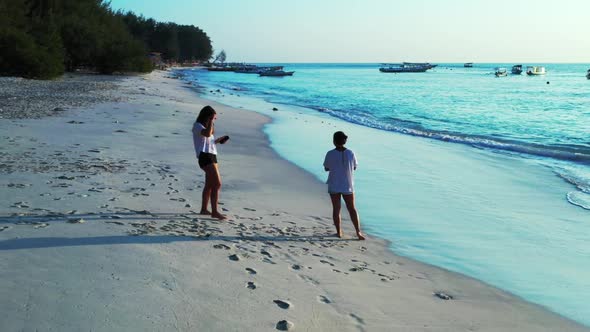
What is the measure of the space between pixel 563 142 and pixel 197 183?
17.5 m

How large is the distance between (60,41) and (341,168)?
49794mm

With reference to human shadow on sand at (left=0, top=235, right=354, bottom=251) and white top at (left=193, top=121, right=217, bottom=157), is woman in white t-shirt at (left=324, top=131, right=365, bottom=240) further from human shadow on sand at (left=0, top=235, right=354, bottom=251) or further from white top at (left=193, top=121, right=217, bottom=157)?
white top at (left=193, top=121, right=217, bottom=157)

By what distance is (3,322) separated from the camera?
3705mm

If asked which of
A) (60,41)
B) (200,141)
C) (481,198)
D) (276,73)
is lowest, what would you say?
(481,198)

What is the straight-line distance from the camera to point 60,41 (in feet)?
163

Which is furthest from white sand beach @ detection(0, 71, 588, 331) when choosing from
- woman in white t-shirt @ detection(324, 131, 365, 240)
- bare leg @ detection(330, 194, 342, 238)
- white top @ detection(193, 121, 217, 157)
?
white top @ detection(193, 121, 217, 157)

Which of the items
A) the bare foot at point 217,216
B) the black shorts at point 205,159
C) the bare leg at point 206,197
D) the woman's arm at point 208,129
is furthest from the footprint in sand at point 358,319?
the woman's arm at point 208,129

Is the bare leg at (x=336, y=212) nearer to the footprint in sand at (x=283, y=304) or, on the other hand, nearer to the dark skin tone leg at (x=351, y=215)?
the dark skin tone leg at (x=351, y=215)

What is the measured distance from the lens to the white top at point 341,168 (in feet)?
23.9

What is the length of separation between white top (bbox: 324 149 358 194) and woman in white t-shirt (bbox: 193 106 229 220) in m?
1.62

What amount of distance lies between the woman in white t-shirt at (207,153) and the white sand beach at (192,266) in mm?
357

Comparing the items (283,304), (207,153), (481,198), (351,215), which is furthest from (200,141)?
(481,198)

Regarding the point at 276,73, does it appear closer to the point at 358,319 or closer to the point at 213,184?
the point at 213,184

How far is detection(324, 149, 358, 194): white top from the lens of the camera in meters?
7.28
